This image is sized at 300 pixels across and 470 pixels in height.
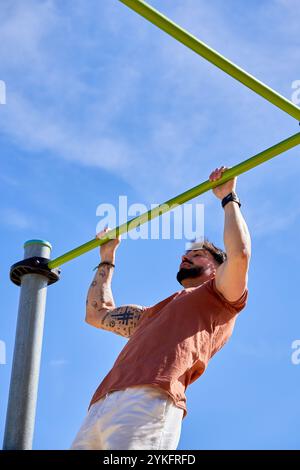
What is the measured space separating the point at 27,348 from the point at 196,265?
3.45 feet

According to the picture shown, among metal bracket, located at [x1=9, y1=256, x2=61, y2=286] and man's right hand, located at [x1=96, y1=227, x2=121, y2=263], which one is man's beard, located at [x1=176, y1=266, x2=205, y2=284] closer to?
man's right hand, located at [x1=96, y1=227, x2=121, y2=263]

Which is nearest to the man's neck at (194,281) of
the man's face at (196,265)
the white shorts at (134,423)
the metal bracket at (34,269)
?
the man's face at (196,265)

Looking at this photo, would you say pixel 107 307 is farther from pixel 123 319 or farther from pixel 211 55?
pixel 211 55

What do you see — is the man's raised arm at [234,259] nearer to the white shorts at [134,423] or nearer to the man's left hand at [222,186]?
the man's left hand at [222,186]

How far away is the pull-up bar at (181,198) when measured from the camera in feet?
14.2

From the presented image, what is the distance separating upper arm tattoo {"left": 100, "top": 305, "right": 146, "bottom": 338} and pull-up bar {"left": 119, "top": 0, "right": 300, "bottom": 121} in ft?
4.81

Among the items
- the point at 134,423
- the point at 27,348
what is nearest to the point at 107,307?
the point at 27,348

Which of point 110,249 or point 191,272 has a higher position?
point 110,249

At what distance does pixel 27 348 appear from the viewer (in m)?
4.92

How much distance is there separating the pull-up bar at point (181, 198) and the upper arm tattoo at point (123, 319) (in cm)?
41
